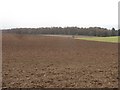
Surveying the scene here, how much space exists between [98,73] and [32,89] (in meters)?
4.31

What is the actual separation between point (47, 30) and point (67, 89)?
8314cm

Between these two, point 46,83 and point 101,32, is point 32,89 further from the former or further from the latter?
point 101,32

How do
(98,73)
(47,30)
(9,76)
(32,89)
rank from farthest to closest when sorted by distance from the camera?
(47,30), (98,73), (9,76), (32,89)

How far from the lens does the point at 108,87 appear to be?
894cm

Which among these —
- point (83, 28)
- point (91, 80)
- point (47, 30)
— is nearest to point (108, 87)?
point (91, 80)

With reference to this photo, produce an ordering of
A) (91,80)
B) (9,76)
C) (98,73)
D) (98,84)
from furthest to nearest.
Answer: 1. (98,73)
2. (9,76)
3. (91,80)
4. (98,84)

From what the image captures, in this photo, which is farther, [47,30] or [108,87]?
[47,30]

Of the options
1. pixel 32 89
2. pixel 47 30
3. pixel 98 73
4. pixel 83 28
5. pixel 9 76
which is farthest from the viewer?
pixel 83 28

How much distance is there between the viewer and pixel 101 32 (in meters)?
95.1

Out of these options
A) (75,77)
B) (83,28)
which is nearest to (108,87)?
(75,77)

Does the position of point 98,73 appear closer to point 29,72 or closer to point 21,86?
point 29,72

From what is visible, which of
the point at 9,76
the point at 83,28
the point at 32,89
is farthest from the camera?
the point at 83,28

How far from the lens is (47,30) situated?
300 feet

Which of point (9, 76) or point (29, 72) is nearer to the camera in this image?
point (9, 76)
